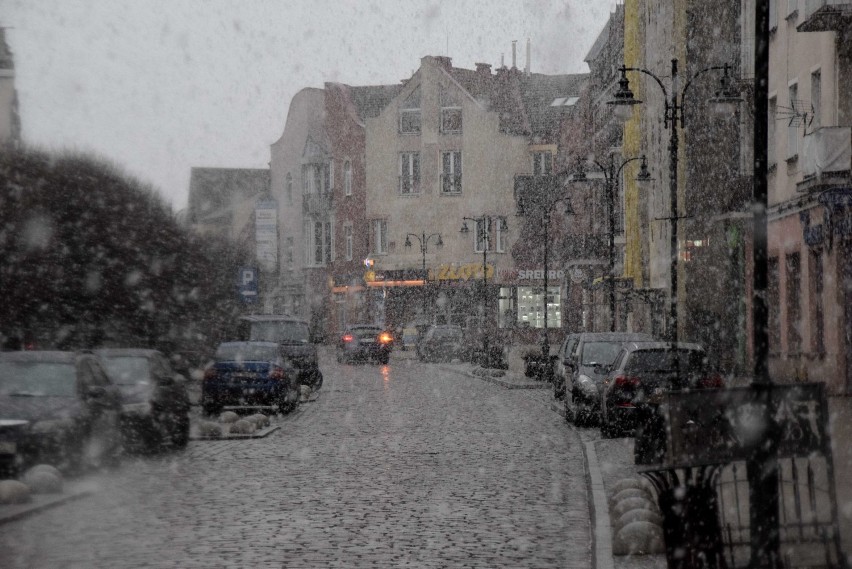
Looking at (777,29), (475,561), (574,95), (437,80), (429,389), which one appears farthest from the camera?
(574,95)

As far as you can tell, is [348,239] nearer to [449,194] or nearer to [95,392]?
[449,194]

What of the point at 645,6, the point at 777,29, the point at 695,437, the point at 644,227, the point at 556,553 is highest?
the point at 645,6

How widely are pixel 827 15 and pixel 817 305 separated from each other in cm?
781

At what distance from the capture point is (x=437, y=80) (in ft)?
260

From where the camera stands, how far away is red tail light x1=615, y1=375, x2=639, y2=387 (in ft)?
70.3

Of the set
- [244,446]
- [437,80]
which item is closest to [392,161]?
[437,80]

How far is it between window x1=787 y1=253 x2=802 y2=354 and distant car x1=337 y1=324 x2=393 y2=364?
23162 millimetres

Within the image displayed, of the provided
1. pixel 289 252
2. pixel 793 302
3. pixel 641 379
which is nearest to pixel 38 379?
pixel 641 379

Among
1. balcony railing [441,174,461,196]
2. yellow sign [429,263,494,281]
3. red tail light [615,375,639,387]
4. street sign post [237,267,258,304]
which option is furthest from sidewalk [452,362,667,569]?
balcony railing [441,174,461,196]

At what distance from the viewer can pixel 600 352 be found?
1006 inches

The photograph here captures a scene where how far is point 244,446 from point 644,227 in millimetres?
Answer: 34178

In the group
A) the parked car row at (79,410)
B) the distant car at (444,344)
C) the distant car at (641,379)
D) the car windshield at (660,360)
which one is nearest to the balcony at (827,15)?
the distant car at (641,379)

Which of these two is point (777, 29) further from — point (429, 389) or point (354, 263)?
point (354, 263)

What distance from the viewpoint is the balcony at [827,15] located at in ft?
86.1
